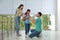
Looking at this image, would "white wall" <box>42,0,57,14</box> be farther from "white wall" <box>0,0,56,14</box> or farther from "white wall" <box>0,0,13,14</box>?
"white wall" <box>0,0,13,14</box>

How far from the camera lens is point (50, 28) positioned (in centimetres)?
1051

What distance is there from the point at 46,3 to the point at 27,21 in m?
3.39

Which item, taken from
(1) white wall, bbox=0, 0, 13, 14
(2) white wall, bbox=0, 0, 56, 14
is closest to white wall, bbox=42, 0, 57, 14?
(2) white wall, bbox=0, 0, 56, 14

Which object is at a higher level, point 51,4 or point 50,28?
point 51,4

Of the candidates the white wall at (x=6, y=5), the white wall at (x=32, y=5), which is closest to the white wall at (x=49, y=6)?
the white wall at (x=32, y=5)

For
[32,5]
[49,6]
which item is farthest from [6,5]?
[49,6]

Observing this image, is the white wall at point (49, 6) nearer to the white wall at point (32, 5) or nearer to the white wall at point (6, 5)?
the white wall at point (32, 5)

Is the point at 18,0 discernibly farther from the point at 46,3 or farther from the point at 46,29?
the point at 46,29

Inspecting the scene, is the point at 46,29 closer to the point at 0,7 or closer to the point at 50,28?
the point at 50,28

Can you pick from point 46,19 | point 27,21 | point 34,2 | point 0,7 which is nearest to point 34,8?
point 34,2

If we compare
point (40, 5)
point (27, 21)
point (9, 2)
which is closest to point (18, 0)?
point (9, 2)

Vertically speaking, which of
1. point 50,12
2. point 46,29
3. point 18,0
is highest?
point 18,0

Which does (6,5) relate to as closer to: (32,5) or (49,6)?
(32,5)

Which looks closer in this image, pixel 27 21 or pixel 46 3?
pixel 27 21
